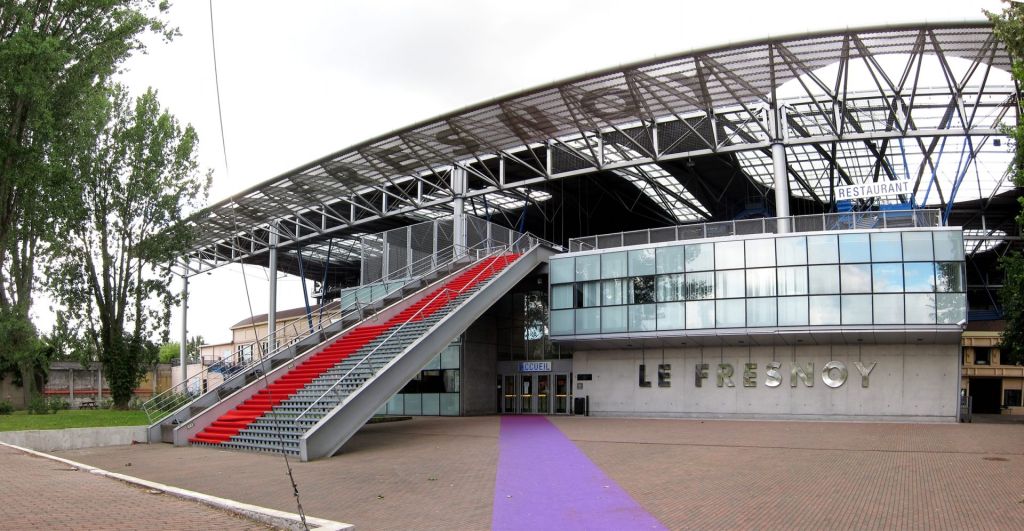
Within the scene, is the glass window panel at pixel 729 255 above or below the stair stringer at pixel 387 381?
above

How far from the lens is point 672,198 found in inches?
1823

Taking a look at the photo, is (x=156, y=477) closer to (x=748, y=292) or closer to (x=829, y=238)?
(x=748, y=292)

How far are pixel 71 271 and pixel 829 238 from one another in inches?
1159

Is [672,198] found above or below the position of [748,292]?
above

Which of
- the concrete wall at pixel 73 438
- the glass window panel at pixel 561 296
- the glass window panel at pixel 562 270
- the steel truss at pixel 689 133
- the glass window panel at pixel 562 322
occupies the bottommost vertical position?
the concrete wall at pixel 73 438

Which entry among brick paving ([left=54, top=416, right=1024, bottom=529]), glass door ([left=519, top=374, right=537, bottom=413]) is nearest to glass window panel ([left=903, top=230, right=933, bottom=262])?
brick paving ([left=54, top=416, right=1024, bottom=529])

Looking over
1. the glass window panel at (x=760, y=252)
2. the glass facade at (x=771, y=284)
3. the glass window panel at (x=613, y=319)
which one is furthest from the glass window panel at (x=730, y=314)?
the glass window panel at (x=613, y=319)

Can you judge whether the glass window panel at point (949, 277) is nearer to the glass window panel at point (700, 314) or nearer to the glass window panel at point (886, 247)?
the glass window panel at point (886, 247)

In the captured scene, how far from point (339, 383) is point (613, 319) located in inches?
555

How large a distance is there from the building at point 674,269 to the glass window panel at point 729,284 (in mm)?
57

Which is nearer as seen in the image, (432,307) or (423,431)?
(423,431)

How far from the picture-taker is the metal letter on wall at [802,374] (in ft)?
87.9

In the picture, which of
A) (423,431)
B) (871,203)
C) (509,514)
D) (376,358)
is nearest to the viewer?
(509,514)

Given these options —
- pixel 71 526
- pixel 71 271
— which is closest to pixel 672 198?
pixel 71 271
